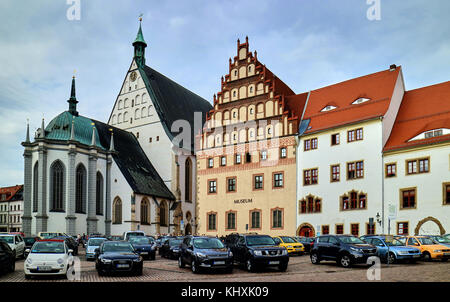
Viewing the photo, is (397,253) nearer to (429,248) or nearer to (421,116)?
(429,248)

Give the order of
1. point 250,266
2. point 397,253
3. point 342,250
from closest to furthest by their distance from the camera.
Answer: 1. point 250,266
2. point 342,250
3. point 397,253

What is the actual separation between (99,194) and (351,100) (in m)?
35.9

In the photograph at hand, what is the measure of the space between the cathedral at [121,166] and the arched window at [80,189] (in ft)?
0.41

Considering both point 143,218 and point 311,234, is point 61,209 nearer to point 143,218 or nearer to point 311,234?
point 143,218

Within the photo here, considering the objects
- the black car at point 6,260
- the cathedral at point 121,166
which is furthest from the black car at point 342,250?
the cathedral at point 121,166

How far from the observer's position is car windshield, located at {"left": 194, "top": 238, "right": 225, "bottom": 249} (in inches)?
822

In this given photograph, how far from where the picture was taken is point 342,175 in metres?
41.2

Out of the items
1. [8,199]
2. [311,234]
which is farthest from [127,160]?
[8,199]

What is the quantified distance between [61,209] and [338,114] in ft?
116

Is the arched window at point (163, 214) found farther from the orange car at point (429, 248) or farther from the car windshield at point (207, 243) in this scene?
the car windshield at point (207, 243)

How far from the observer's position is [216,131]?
1984 inches

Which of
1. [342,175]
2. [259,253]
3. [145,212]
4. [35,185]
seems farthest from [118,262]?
[145,212]

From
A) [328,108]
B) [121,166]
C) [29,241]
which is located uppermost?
[328,108]

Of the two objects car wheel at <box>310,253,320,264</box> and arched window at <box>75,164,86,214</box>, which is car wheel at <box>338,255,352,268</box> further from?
arched window at <box>75,164,86,214</box>
